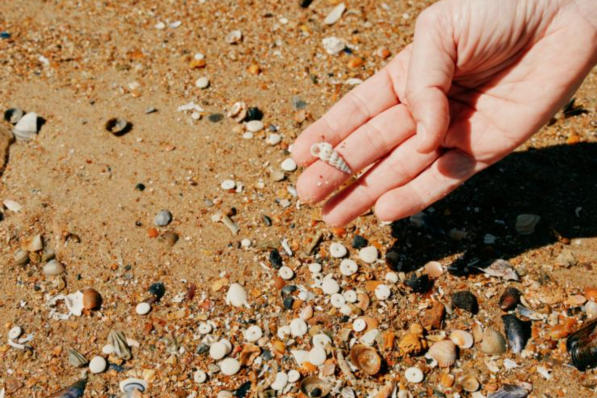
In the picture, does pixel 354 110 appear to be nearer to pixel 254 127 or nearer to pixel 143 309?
pixel 254 127

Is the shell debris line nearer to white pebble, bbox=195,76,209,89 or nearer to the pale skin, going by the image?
white pebble, bbox=195,76,209,89

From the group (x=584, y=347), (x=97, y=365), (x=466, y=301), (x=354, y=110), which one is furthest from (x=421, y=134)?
(x=97, y=365)

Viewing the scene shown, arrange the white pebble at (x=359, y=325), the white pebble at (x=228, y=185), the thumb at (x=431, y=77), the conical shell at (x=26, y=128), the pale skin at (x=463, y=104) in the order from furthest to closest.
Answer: the conical shell at (x=26, y=128)
the white pebble at (x=228, y=185)
the white pebble at (x=359, y=325)
the pale skin at (x=463, y=104)
the thumb at (x=431, y=77)

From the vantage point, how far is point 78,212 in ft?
12.4

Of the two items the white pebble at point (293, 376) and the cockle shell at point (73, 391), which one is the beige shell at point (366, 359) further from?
the cockle shell at point (73, 391)

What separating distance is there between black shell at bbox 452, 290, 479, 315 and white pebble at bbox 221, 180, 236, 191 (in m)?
1.68

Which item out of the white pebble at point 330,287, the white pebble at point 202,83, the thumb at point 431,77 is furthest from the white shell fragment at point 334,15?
the white pebble at point 330,287

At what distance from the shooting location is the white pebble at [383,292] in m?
3.42

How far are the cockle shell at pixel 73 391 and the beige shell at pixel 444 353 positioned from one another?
204cm

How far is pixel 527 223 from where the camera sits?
369cm

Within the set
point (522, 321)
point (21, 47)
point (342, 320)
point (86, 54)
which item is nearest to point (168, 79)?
point (86, 54)

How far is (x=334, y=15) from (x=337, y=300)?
2.67 metres

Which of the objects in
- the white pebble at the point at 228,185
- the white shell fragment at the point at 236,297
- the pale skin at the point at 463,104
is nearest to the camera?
the pale skin at the point at 463,104

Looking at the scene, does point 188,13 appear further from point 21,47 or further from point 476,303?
point 476,303
